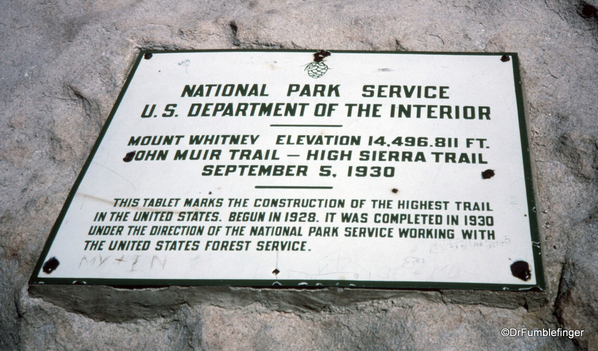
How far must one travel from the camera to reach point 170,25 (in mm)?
2193

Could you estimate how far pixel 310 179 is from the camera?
1610mm

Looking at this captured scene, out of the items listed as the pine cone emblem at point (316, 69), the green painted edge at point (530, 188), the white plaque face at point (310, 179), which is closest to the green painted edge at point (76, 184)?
the white plaque face at point (310, 179)

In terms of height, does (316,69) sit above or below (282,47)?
below

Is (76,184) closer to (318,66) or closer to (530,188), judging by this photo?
(318,66)

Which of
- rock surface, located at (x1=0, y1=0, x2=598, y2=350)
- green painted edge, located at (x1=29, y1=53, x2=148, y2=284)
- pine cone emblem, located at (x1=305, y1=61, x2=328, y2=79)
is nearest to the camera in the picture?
rock surface, located at (x1=0, y1=0, x2=598, y2=350)

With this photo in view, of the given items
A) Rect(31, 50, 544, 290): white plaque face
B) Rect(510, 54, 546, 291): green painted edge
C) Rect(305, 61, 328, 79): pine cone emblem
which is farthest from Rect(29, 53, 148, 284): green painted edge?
Rect(510, 54, 546, 291): green painted edge

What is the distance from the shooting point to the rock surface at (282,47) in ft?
4.54

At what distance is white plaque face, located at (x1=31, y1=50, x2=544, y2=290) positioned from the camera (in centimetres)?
144

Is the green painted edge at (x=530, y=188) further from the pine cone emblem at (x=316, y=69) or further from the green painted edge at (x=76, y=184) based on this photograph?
the green painted edge at (x=76, y=184)

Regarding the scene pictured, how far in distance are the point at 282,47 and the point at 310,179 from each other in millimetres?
770

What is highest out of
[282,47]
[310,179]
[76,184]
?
[282,47]

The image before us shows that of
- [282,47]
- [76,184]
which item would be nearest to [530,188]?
[282,47]

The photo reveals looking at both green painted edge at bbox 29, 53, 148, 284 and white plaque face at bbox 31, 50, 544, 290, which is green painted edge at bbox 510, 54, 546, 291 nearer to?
white plaque face at bbox 31, 50, 544, 290

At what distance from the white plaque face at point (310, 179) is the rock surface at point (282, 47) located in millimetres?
89
